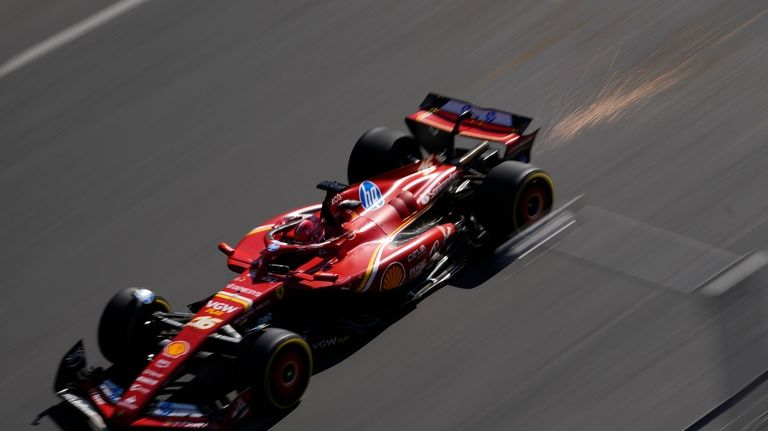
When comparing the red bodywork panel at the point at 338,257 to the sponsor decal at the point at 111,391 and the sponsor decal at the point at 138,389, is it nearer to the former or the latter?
the sponsor decal at the point at 138,389

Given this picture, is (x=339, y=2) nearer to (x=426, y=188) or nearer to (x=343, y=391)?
(x=426, y=188)

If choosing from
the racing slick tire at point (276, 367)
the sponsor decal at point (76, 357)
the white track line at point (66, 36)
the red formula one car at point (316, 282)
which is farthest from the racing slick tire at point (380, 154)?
the white track line at point (66, 36)

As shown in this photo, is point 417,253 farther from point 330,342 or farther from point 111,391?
point 111,391

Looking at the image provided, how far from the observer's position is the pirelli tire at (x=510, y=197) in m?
13.0

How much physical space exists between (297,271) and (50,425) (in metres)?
2.60

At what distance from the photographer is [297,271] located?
1208cm

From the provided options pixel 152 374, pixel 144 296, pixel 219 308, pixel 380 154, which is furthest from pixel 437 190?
pixel 152 374

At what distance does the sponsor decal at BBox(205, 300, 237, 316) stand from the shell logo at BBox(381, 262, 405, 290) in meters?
1.47

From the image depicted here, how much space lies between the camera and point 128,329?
12.0 meters

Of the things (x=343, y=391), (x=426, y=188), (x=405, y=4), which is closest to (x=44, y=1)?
(x=405, y=4)

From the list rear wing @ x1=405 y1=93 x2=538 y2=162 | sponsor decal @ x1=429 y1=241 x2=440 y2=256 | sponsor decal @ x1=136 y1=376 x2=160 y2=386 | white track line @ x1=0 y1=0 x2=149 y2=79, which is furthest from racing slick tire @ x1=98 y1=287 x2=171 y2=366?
white track line @ x1=0 y1=0 x2=149 y2=79

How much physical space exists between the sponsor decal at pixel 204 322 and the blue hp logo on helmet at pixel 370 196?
7.02ft

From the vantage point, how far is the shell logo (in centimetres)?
1227

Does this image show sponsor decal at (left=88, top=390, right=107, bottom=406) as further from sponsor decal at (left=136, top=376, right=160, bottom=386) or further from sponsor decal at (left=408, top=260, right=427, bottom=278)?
sponsor decal at (left=408, top=260, right=427, bottom=278)
